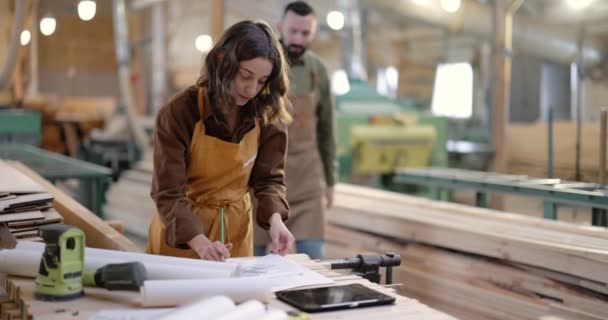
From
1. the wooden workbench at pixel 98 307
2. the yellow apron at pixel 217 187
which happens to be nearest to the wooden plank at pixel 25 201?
the yellow apron at pixel 217 187

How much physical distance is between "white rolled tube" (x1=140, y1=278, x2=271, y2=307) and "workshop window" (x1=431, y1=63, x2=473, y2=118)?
40.0 ft

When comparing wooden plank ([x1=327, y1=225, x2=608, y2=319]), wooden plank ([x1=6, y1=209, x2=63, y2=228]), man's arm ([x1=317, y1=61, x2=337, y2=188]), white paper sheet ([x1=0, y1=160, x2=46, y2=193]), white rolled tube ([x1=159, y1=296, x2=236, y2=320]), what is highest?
man's arm ([x1=317, y1=61, x2=337, y2=188])

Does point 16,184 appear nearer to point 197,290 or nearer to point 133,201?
point 197,290

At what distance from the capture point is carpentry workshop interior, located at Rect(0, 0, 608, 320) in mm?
1659

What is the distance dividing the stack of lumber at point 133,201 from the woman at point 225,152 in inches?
149

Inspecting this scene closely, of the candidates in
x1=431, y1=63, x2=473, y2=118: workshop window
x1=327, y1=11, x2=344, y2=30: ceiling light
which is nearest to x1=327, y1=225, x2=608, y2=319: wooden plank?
x1=327, y1=11, x2=344, y2=30: ceiling light

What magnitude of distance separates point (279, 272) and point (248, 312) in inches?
19.3

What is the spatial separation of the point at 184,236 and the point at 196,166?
10.9 inches

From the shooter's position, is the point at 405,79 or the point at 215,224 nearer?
the point at 215,224

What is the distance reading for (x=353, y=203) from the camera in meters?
4.72

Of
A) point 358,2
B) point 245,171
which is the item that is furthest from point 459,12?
point 245,171

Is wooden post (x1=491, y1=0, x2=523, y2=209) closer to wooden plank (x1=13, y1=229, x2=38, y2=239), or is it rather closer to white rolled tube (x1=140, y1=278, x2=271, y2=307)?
wooden plank (x1=13, y1=229, x2=38, y2=239)

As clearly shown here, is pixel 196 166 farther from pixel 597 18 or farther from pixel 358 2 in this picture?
pixel 597 18

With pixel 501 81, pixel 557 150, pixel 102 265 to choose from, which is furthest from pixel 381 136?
pixel 102 265
